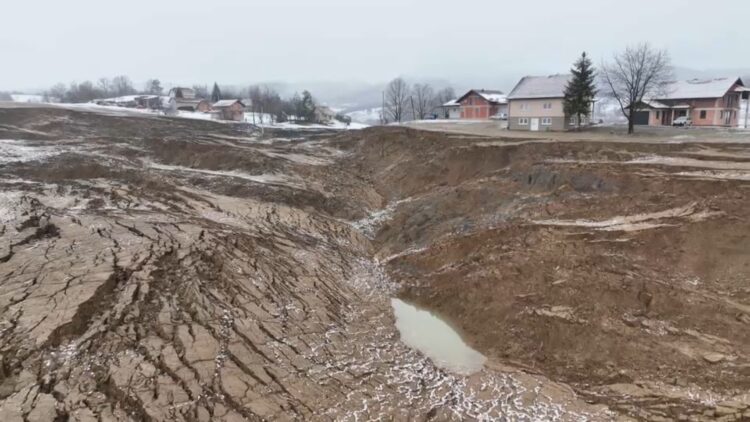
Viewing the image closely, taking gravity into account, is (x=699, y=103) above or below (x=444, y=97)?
below

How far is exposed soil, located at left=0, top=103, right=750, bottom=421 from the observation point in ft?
35.6

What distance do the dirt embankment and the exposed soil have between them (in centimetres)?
7

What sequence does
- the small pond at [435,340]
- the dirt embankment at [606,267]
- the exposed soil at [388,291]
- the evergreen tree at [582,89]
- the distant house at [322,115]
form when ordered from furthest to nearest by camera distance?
the distant house at [322,115]
the evergreen tree at [582,89]
the small pond at [435,340]
the dirt embankment at [606,267]
the exposed soil at [388,291]

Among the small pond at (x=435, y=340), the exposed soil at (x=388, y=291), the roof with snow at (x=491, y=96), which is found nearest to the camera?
the exposed soil at (x=388, y=291)

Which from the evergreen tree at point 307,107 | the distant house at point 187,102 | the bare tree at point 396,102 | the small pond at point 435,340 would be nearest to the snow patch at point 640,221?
the small pond at point 435,340

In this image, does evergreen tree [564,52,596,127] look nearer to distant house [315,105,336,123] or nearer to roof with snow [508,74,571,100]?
roof with snow [508,74,571,100]

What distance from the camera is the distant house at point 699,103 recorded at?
39156 millimetres

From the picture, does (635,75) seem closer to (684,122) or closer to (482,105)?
(684,122)

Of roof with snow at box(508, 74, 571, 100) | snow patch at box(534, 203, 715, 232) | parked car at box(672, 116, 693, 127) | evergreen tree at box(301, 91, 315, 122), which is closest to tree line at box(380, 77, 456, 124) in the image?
evergreen tree at box(301, 91, 315, 122)

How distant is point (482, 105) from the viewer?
5997 cm

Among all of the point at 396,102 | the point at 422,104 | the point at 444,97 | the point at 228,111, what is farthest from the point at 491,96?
the point at 444,97

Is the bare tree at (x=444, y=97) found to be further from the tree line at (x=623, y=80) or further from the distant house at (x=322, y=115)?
the tree line at (x=623, y=80)

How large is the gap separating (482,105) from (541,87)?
734 inches

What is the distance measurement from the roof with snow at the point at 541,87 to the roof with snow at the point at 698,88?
910 cm
